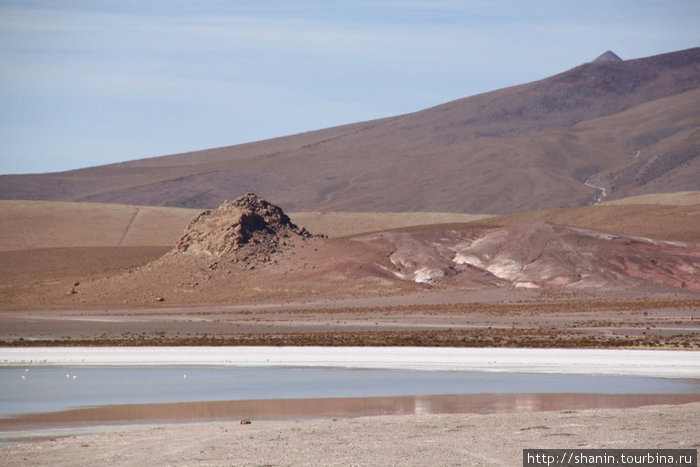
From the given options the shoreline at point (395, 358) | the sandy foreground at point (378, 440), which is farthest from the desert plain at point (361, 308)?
the shoreline at point (395, 358)

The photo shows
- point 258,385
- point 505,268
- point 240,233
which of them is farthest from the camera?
point 240,233

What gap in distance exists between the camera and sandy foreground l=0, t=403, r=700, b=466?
12586 mm

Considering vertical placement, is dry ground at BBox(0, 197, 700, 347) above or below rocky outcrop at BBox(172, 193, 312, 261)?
below

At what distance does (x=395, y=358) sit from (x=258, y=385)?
229 inches

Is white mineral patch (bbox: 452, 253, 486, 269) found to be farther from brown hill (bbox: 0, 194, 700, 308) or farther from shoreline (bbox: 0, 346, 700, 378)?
shoreline (bbox: 0, 346, 700, 378)

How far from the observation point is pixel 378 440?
1385 cm

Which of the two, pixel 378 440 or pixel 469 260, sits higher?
pixel 469 260

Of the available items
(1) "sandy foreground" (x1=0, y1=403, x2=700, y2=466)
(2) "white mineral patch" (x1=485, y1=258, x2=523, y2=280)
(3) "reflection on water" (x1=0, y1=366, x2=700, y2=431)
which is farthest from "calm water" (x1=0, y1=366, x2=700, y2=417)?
(2) "white mineral patch" (x1=485, y1=258, x2=523, y2=280)

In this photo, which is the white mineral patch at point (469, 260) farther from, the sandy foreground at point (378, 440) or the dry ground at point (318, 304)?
the sandy foreground at point (378, 440)

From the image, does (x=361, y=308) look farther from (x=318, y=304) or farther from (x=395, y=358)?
(x=395, y=358)

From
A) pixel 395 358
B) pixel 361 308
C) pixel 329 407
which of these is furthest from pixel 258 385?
pixel 361 308

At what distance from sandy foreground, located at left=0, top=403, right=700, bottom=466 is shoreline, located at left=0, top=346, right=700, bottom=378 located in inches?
308

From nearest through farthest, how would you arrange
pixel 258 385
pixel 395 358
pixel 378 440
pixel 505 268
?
pixel 378 440 → pixel 258 385 → pixel 395 358 → pixel 505 268

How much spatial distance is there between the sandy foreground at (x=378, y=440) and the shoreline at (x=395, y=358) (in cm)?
783
